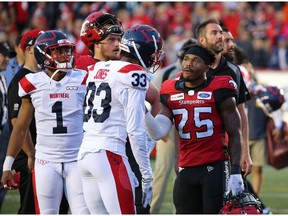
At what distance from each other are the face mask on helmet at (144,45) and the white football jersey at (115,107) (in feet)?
0.47

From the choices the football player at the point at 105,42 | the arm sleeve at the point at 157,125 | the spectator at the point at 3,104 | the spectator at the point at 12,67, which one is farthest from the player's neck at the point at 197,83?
the spectator at the point at 12,67

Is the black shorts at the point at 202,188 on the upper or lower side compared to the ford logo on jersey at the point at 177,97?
lower

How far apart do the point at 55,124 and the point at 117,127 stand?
707 mm

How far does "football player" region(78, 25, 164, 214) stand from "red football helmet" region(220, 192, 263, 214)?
648 mm

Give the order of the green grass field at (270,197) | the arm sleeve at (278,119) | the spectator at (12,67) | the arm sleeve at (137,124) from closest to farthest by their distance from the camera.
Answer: the arm sleeve at (137,124), the spectator at (12,67), the green grass field at (270,197), the arm sleeve at (278,119)

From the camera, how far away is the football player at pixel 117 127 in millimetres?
5246

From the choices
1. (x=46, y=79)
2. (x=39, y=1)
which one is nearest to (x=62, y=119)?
(x=46, y=79)

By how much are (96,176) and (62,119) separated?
0.70m

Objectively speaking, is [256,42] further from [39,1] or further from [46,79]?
[46,79]

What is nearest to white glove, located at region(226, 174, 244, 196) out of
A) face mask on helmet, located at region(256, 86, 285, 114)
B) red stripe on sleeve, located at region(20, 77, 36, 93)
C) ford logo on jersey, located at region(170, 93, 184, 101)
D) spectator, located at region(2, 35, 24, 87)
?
ford logo on jersey, located at region(170, 93, 184, 101)

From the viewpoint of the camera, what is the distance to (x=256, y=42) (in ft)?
57.3

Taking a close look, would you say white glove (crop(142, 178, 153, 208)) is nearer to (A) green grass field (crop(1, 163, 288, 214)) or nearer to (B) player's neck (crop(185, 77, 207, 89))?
(B) player's neck (crop(185, 77, 207, 89))

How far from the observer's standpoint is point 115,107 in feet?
17.6

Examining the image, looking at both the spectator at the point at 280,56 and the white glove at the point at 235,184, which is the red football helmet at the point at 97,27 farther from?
the spectator at the point at 280,56
